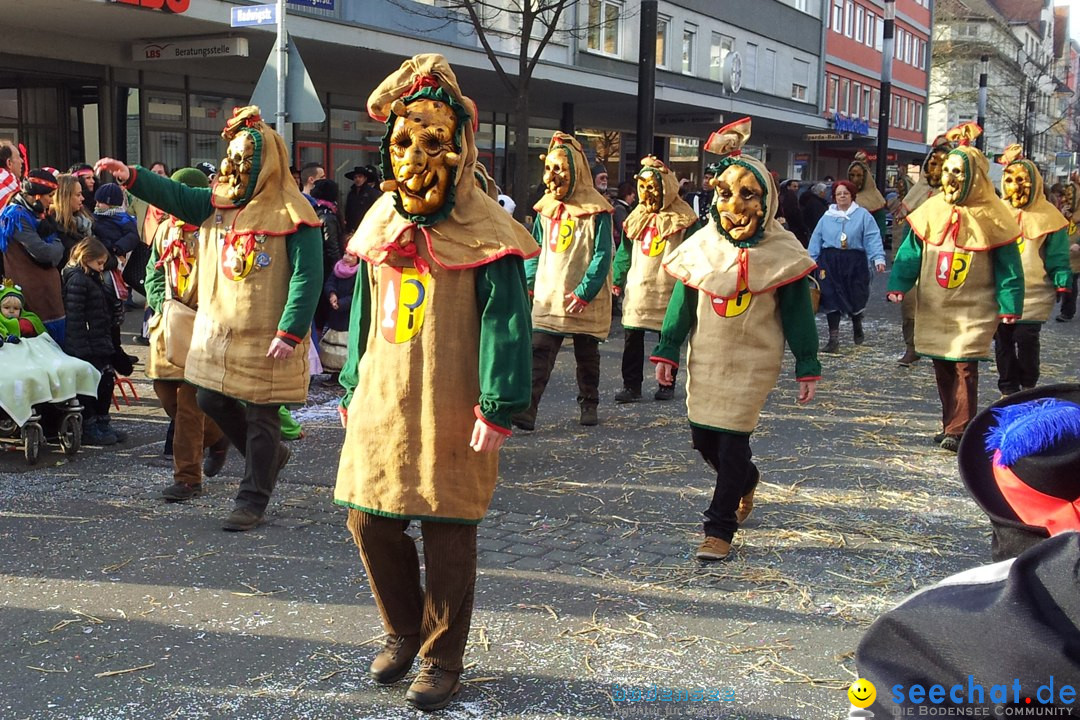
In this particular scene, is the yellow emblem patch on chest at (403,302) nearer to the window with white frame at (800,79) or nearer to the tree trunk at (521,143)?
the tree trunk at (521,143)

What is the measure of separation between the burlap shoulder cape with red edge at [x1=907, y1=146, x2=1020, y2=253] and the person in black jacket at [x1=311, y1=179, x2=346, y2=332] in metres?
4.93

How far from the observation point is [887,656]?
5.38 ft

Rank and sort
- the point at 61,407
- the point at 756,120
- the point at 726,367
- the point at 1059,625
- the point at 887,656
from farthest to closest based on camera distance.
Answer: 1. the point at 756,120
2. the point at 61,407
3. the point at 726,367
4. the point at 887,656
5. the point at 1059,625

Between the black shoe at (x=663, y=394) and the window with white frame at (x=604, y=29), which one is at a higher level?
the window with white frame at (x=604, y=29)

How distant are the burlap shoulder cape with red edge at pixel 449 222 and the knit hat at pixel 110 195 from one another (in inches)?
280

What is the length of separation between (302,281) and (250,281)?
319 mm

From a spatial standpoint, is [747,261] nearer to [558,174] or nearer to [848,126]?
[558,174]

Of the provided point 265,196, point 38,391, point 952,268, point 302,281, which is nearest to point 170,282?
point 265,196

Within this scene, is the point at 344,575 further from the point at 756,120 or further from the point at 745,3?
the point at 745,3

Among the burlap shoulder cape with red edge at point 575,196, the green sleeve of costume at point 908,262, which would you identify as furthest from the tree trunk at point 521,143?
the green sleeve of costume at point 908,262

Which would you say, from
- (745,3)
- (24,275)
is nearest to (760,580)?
(24,275)

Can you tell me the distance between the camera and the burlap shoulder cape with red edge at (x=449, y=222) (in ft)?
12.6

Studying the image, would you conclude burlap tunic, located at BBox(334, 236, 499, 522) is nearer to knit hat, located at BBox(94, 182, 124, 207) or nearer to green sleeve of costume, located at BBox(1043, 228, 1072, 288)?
knit hat, located at BBox(94, 182, 124, 207)

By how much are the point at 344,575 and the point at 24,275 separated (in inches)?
182
